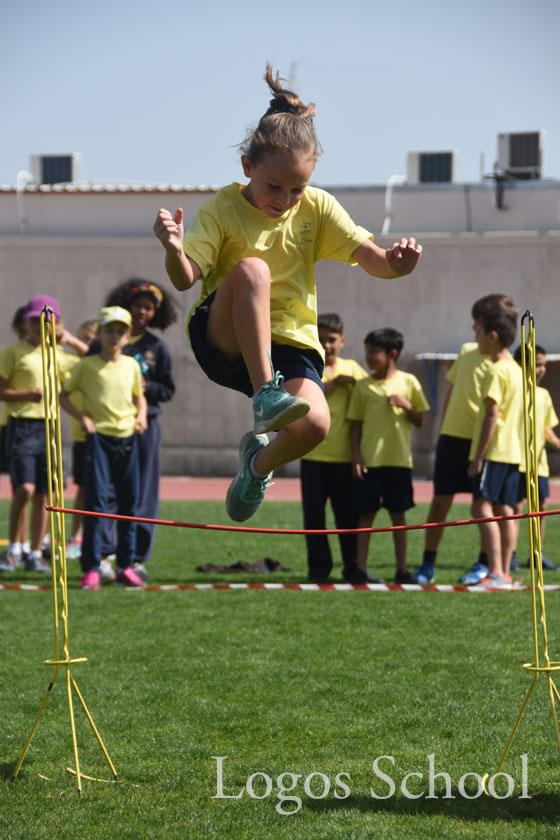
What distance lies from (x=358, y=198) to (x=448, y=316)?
3.30 metres

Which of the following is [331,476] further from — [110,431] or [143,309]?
[143,309]

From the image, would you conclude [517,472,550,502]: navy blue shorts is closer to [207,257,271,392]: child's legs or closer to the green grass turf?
the green grass turf

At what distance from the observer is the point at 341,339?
805 centimetres

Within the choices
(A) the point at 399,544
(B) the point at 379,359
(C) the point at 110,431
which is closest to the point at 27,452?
(C) the point at 110,431

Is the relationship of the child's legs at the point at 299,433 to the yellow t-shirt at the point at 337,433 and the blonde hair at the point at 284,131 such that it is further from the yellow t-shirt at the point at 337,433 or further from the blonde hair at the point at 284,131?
the yellow t-shirt at the point at 337,433

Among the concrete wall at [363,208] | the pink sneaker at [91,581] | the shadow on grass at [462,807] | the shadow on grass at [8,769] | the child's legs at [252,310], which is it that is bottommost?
the pink sneaker at [91,581]

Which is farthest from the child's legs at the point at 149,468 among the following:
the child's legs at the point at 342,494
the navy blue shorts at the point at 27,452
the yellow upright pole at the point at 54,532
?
the yellow upright pole at the point at 54,532

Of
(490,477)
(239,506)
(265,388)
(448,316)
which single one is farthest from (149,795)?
(448,316)

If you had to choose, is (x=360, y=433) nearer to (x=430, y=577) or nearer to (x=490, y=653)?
(x=430, y=577)

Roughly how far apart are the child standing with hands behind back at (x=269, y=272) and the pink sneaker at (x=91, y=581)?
13.6ft

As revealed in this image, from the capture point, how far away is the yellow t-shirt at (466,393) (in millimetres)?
8188

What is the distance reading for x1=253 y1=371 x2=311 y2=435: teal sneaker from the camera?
3.61 metres

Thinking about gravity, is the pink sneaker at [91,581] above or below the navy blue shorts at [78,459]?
below

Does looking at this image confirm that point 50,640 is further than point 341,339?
No
